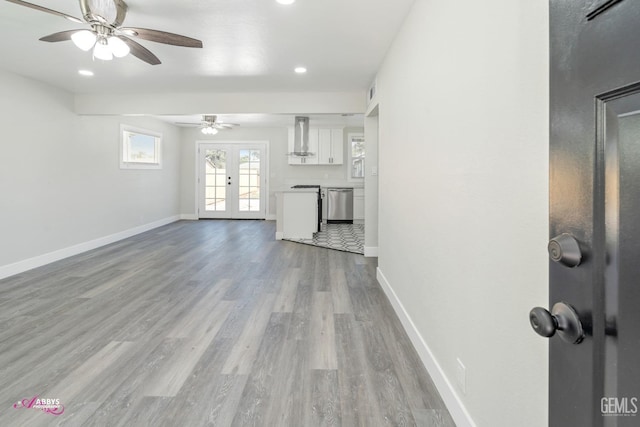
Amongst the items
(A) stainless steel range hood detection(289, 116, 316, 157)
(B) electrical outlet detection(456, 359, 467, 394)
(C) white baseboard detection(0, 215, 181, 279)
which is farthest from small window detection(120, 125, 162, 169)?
(B) electrical outlet detection(456, 359, 467, 394)

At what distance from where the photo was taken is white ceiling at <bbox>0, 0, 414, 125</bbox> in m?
2.59

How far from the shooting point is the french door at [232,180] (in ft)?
29.6

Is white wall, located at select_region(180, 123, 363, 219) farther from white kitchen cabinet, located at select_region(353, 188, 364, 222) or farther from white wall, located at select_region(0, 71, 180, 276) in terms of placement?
white wall, located at select_region(0, 71, 180, 276)

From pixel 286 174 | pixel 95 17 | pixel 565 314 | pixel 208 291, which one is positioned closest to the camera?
pixel 565 314

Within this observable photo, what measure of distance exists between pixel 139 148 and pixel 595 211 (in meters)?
7.71

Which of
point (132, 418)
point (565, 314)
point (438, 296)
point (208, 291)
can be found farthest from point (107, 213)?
point (565, 314)

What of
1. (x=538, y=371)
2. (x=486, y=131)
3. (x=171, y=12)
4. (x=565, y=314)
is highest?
(x=171, y=12)

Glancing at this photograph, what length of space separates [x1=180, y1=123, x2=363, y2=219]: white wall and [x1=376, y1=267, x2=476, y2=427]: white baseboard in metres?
6.31

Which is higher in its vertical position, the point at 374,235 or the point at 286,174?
the point at 286,174

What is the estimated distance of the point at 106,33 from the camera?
2430 millimetres

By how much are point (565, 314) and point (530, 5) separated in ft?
3.04

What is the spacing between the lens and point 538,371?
3.29ft

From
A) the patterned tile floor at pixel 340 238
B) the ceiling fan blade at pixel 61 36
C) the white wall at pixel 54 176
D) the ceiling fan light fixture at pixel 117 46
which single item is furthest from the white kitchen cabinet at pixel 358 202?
the ceiling fan blade at pixel 61 36

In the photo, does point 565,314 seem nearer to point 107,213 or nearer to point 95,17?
point 95,17
